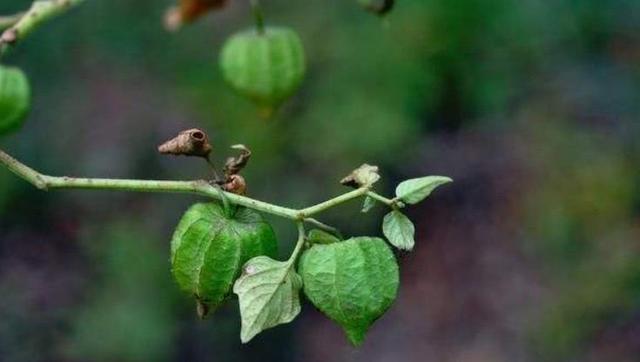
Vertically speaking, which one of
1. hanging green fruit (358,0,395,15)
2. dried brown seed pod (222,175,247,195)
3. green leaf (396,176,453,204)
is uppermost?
hanging green fruit (358,0,395,15)

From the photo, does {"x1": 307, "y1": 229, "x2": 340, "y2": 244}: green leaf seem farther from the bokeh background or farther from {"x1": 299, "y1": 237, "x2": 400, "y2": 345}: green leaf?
the bokeh background

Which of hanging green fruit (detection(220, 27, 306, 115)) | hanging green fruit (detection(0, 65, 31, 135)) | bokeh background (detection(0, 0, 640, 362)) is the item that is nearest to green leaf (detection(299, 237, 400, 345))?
hanging green fruit (detection(0, 65, 31, 135))

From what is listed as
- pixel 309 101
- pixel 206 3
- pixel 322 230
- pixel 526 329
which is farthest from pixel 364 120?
pixel 322 230

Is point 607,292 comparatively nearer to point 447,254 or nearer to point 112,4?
point 447,254

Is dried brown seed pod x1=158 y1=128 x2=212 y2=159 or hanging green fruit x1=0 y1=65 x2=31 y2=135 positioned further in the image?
hanging green fruit x1=0 y1=65 x2=31 y2=135

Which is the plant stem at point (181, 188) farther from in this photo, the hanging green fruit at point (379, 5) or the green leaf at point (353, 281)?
the hanging green fruit at point (379, 5)

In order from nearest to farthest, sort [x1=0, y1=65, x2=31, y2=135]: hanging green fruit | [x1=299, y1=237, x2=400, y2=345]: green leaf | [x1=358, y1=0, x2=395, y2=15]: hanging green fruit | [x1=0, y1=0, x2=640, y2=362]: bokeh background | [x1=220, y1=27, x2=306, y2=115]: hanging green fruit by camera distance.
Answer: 1. [x1=299, y1=237, x2=400, y2=345]: green leaf
2. [x1=0, y1=65, x2=31, y2=135]: hanging green fruit
3. [x1=358, y1=0, x2=395, y2=15]: hanging green fruit
4. [x1=220, y1=27, x2=306, y2=115]: hanging green fruit
5. [x1=0, y1=0, x2=640, y2=362]: bokeh background

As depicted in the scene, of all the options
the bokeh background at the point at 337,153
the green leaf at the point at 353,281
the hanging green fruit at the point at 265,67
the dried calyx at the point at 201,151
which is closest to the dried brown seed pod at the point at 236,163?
the dried calyx at the point at 201,151
